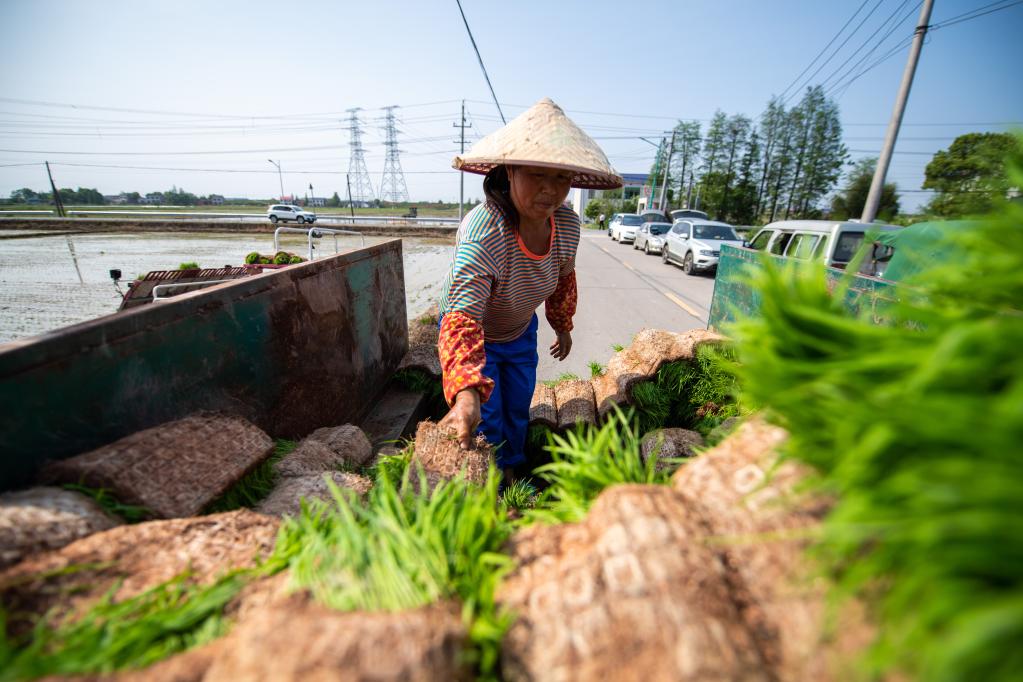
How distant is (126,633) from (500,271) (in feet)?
6.03

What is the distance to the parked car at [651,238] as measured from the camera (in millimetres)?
20016

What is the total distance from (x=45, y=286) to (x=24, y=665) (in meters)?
16.1

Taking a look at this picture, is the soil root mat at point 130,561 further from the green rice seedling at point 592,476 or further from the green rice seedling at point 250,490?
the green rice seedling at point 592,476

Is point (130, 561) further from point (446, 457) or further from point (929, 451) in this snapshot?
point (929, 451)

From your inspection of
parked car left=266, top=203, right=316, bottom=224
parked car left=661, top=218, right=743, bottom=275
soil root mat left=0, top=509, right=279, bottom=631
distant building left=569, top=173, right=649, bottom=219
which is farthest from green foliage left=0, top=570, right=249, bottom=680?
distant building left=569, top=173, right=649, bottom=219

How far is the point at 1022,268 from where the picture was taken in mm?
765

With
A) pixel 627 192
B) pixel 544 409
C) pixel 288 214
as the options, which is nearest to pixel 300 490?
pixel 544 409

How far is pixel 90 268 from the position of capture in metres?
15.0

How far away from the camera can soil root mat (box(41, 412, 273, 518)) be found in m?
1.26

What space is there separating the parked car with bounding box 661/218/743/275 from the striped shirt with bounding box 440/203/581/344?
12.1m

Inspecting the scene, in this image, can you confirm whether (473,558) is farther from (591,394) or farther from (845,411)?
(591,394)

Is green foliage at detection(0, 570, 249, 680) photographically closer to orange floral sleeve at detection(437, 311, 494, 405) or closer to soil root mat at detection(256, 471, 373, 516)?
soil root mat at detection(256, 471, 373, 516)

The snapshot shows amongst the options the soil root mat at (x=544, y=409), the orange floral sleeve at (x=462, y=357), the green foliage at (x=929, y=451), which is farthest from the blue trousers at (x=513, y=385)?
the green foliage at (x=929, y=451)

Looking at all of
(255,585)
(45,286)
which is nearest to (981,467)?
(255,585)
